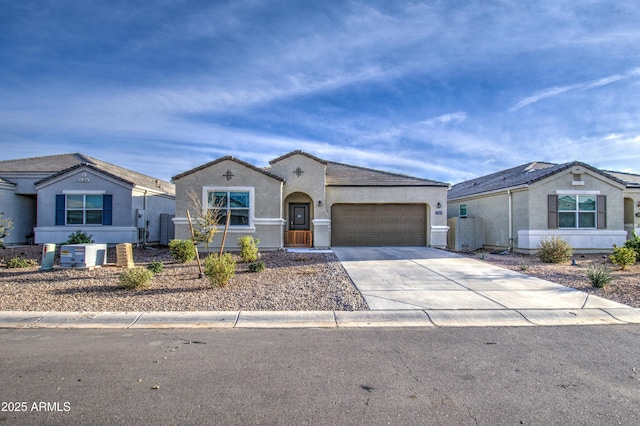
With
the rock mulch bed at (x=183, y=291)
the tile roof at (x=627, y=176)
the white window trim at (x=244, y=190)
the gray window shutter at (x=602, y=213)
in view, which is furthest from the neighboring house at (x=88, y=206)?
the tile roof at (x=627, y=176)

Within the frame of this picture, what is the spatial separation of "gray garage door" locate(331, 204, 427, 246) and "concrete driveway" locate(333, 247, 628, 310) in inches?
201

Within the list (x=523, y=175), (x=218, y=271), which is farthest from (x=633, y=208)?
(x=218, y=271)

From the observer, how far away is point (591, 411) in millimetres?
3594

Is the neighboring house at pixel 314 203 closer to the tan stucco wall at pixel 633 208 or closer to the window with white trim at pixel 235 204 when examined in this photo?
the window with white trim at pixel 235 204

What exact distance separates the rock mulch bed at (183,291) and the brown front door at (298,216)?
20.9ft

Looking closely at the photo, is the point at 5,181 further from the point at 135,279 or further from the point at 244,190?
the point at 135,279

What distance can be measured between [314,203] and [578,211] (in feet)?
39.0

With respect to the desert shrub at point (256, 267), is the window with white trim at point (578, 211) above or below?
above

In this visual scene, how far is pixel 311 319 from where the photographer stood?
22.0ft

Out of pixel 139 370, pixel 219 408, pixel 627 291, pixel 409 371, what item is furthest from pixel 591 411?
pixel 627 291

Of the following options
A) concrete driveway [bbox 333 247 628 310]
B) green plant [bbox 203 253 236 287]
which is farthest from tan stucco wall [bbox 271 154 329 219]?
green plant [bbox 203 253 236 287]

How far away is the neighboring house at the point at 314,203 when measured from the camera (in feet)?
52.8

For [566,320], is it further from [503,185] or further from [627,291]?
[503,185]

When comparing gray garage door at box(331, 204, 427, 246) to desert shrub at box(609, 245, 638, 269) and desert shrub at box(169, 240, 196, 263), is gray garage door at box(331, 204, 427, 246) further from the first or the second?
desert shrub at box(609, 245, 638, 269)
